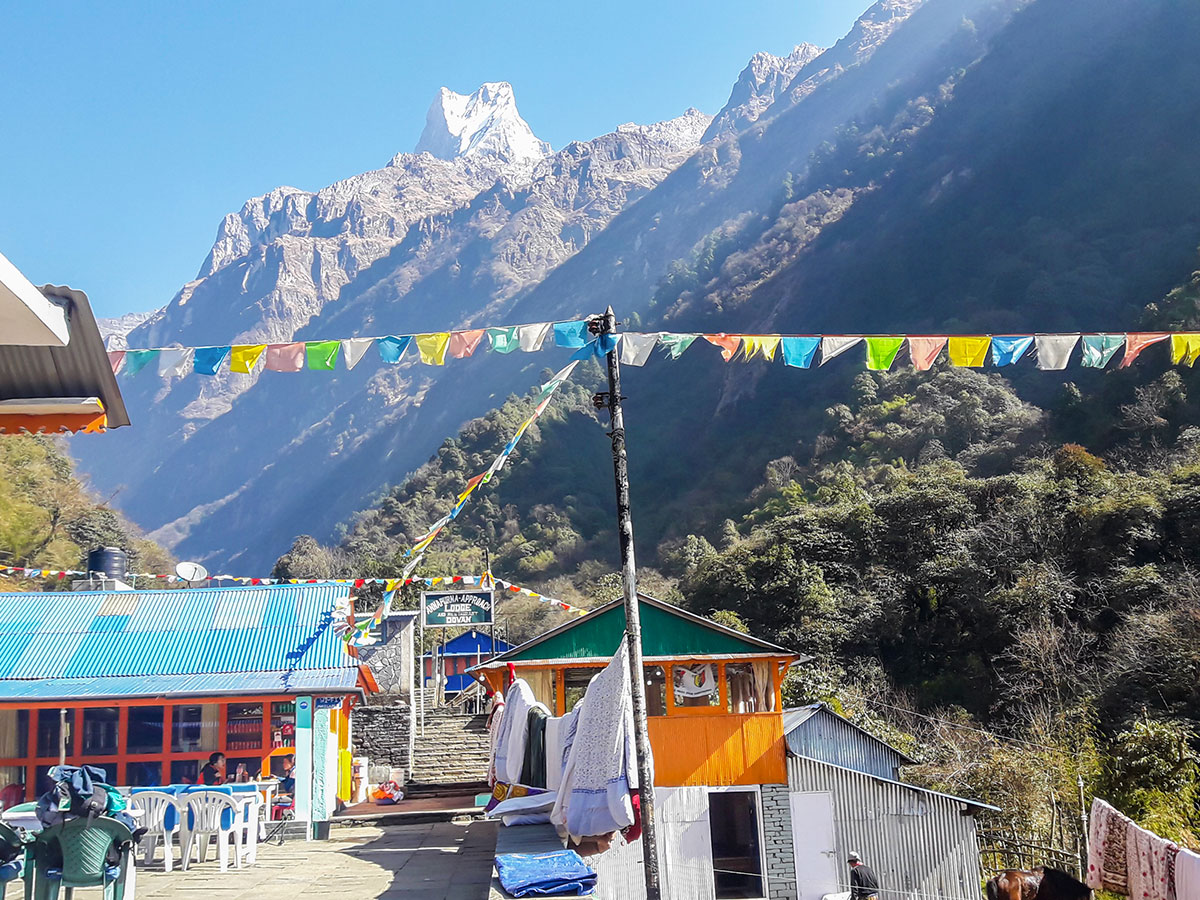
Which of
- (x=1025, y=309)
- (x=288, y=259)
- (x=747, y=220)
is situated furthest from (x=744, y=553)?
(x=288, y=259)

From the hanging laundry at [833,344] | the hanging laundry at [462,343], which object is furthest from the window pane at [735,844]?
the hanging laundry at [462,343]

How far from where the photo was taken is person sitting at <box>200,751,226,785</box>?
15.1m

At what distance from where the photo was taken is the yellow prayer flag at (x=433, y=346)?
11.0 metres

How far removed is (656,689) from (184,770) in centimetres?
785

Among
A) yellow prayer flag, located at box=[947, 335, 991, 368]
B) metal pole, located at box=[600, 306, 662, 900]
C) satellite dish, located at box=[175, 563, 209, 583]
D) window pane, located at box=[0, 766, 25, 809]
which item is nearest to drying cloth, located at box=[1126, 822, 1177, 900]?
metal pole, located at box=[600, 306, 662, 900]

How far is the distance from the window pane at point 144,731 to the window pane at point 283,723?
1835 mm

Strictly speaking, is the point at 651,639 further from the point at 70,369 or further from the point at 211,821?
the point at 70,369

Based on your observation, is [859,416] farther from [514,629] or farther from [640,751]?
[640,751]

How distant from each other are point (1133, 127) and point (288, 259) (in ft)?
552

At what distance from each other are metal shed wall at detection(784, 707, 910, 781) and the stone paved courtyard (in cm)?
728

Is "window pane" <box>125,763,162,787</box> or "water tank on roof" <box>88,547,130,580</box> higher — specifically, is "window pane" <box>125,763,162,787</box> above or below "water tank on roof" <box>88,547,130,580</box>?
below

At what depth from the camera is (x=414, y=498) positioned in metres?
69.3

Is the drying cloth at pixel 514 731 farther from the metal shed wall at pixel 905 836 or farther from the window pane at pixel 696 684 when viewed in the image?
the metal shed wall at pixel 905 836

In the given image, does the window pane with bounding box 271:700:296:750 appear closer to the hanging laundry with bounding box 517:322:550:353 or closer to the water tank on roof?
the water tank on roof
